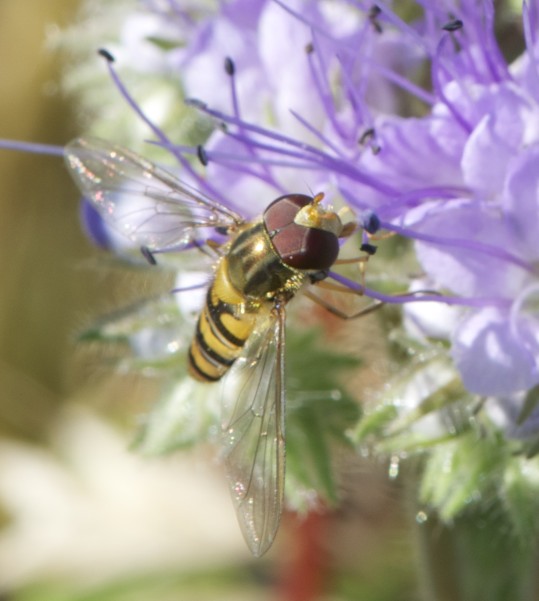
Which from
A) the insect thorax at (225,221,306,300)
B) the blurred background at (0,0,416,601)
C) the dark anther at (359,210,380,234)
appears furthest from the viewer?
the blurred background at (0,0,416,601)

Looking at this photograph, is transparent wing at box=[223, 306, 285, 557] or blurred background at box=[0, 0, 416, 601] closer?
transparent wing at box=[223, 306, 285, 557]

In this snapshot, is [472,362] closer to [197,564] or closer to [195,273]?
[195,273]

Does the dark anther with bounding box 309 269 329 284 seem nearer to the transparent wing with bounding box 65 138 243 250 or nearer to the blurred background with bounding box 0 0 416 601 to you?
the transparent wing with bounding box 65 138 243 250

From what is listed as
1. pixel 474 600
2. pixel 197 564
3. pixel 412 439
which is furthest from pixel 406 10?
pixel 197 564

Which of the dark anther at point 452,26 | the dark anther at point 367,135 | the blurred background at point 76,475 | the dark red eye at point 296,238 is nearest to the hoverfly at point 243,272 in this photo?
the dark red eye at point 296,238

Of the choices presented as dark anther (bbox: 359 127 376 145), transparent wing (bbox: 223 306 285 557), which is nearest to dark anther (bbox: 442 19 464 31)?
dark anther (bbox: 359 127 376 145)

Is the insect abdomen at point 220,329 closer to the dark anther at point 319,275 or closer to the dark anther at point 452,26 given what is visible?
the dark anther at point 319,275
